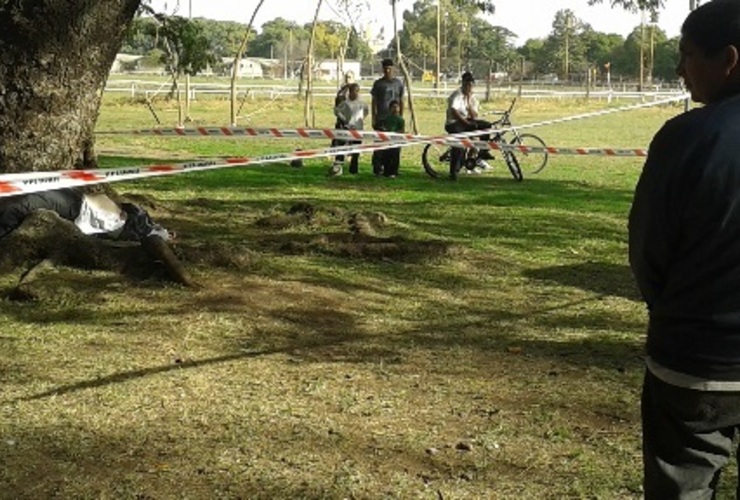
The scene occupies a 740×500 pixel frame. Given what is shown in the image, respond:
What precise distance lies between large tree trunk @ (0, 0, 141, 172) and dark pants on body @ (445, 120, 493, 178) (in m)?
8.37

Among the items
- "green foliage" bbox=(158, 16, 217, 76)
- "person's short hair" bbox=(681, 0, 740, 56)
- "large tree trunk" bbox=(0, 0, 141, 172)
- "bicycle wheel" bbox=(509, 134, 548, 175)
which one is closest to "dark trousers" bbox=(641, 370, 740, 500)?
"person's short hair" bbox=(681, 0, 740, 56)

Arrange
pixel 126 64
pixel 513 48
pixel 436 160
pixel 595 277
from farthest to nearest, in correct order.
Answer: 1. pixel 513 48
2. pixel 126 64
3. pixel 436 160
4. pixel 595 277

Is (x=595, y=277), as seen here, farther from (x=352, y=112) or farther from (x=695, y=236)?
(x=352, y=112)

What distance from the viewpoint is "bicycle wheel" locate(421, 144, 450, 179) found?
1622cm

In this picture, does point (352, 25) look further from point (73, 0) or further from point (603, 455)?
point (603, 455)

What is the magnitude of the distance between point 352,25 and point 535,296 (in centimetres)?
1928

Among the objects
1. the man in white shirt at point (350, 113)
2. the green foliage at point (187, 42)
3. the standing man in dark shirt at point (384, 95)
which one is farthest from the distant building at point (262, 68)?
the green foliage at point (187, 42)

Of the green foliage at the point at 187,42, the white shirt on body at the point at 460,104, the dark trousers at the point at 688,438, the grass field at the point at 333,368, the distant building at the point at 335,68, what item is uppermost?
the distant building at the point at 335,68

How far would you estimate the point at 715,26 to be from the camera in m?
2.67

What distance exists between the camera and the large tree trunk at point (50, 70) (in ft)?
24.7

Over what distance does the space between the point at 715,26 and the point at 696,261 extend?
1.92 ft

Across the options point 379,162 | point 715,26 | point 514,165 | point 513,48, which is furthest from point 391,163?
point 513,48

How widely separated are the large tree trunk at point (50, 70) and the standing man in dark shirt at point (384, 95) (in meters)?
8.36

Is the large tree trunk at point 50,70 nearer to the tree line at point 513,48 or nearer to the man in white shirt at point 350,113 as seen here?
the man in white shirt at point 350,113
